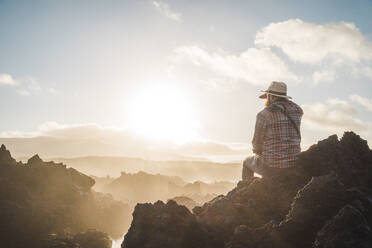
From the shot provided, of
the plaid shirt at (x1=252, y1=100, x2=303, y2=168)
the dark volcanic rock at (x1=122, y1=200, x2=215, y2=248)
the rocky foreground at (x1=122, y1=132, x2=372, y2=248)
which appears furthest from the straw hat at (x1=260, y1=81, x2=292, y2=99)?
the dark volcanic rock at (x1=122, y1=200, x2=215, y2=248)

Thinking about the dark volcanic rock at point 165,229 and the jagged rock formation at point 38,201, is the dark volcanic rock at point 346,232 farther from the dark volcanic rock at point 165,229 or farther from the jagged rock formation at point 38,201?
the jagged rock formation at point 38,201

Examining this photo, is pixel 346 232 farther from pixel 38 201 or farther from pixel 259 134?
pixel 38 201

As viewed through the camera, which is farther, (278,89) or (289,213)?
(278,89)

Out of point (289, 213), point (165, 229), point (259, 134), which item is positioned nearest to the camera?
point (289, 213)

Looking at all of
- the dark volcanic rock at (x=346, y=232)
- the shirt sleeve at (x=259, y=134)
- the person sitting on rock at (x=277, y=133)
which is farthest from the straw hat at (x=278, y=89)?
the dark volcanic rock at (x=346, y=232)

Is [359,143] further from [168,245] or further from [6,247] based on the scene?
[6,247]

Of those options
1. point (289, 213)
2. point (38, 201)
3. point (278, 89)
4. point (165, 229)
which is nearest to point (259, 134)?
point (278, 89)

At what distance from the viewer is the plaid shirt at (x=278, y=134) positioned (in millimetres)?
8125

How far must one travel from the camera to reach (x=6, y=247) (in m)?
14.2

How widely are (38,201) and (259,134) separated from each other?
47.8ft

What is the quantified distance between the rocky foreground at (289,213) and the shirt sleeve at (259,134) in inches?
36.3

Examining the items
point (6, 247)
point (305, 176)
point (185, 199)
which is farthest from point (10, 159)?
point (185, 199)

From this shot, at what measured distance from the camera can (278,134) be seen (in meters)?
8.12

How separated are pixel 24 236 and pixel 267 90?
1423cm
